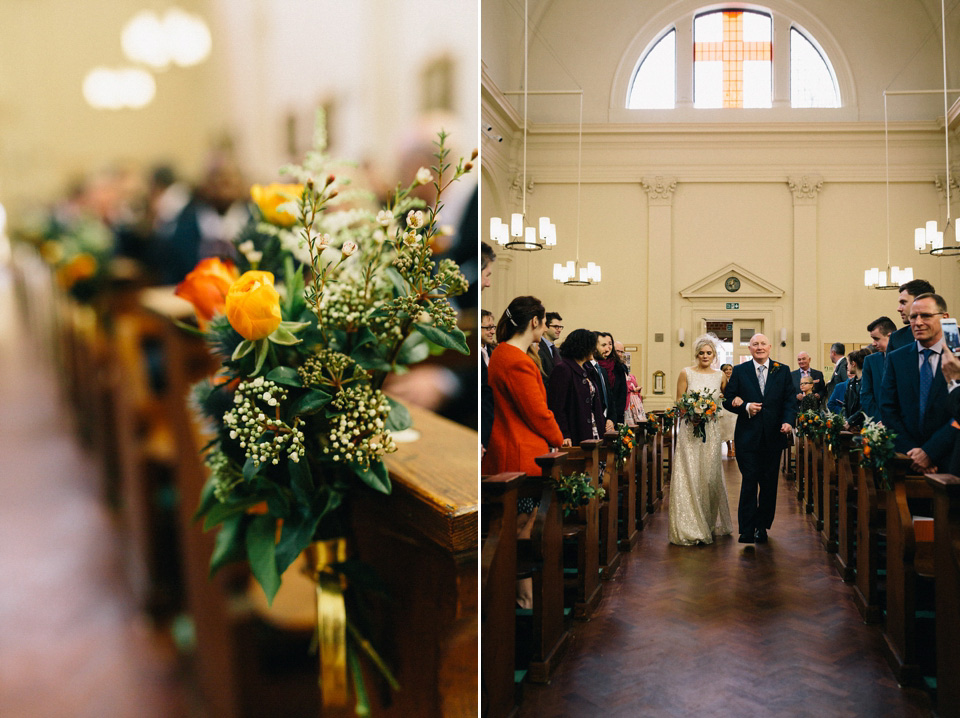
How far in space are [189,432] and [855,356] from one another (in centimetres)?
570

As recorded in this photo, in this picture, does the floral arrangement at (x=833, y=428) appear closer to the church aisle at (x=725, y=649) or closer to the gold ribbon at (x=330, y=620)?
the church aisle at (x=725, y=649)

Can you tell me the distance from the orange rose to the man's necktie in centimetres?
351

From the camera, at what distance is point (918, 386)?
3.71m

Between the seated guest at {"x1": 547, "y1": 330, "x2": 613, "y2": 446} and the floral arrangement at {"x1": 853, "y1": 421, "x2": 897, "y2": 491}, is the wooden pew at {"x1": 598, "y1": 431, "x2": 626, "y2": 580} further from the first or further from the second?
the floral arrangement at {"x1": 853, "y1": 421, "x2": 897, "y2": 491}

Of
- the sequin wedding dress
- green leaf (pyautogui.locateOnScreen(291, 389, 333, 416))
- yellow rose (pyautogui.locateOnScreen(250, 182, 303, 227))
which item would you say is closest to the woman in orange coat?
yellow rose (pyautogui.locateOnScreen(250, 182, 303, 227))

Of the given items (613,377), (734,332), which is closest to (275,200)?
(613,377)

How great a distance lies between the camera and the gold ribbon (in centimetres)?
135

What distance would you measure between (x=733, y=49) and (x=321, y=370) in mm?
6586

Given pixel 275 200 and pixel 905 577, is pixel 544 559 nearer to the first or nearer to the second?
pixel 905 577

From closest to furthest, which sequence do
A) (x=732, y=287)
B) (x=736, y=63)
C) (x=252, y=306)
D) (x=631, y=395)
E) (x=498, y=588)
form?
(x=252, y=306)
(x=498, y=588)
(x=736, y=63)
(x=631, y=395)
(x=732, y=287)

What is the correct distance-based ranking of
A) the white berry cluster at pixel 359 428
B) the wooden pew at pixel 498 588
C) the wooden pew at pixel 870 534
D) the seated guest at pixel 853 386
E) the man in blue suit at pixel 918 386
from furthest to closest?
the seated guest at pixel 853 386 → the wooden pew at pixel 870 534 → the man in blue suit at pixel 918 386 → the wooden pew at pixel 498 588 → the white berry cluster at pixel 359 428

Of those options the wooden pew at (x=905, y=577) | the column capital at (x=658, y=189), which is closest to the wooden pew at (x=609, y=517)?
the wooden pew at (x=905, y=577)

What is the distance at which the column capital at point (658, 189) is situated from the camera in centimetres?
1051

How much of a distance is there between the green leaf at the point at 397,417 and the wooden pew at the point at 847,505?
388 centimetres
